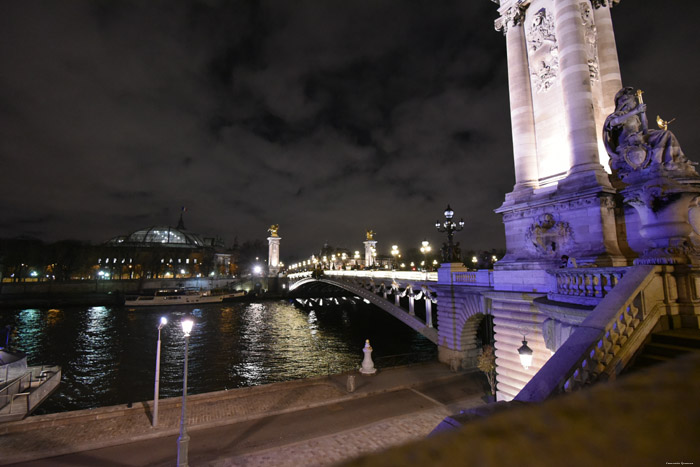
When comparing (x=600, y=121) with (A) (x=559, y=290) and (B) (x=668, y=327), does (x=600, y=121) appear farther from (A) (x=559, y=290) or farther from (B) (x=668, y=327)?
(B) (x=668, y=327)

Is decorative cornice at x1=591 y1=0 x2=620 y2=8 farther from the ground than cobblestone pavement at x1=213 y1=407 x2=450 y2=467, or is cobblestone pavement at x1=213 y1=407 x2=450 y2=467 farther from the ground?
decorative cornice at x1=591 y1=0 x2=620 y2=8

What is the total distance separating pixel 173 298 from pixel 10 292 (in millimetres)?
34026

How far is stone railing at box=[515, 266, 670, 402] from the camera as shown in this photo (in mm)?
4625

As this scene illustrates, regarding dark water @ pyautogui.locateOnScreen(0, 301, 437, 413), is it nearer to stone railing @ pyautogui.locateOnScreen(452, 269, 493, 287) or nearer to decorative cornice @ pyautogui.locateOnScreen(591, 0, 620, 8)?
stone railing @ pyautogui.locateOnScreen(452, 269, 493, 287)

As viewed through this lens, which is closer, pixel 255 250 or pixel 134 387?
pixel 134 387

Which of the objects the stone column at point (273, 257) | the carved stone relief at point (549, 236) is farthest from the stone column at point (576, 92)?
the stone column at point (273, 257)

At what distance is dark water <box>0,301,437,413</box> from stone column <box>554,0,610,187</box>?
1307cm

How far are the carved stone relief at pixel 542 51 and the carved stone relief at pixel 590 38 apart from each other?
124 centimetres

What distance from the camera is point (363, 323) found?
49.9m

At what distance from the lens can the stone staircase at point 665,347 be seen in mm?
5230

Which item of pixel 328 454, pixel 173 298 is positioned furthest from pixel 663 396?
pixel 173 298

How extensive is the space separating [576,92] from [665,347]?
13286 millimetres

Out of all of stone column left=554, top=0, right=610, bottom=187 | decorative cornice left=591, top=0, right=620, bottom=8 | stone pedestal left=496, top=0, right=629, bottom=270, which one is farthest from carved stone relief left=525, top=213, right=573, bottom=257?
decorative cornice left=591, top=0, right=620, bottom=8

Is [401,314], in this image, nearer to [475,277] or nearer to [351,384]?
[475,277]
